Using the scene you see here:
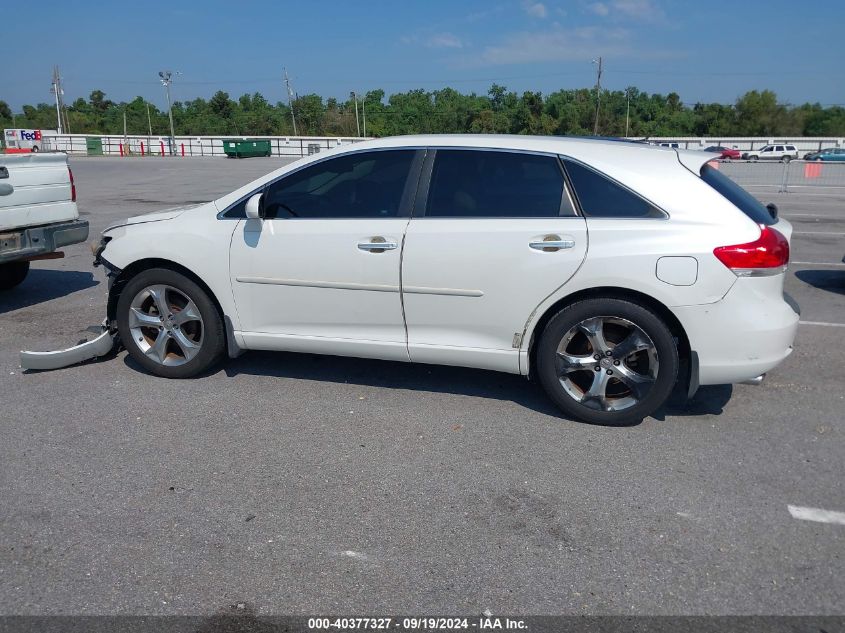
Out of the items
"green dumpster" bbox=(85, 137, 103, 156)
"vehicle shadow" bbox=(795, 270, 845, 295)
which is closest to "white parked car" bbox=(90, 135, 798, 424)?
"vehicle shadow" bbox=(795, 270, 845, 295)

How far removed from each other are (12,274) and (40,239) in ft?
4.49

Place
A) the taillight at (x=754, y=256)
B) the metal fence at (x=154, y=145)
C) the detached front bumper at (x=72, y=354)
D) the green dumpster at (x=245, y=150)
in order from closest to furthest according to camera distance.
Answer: the taillight at (x=754, y=256) → the detached front bumper at (x=72, y=354) → the green dumpster at (x=245, y=150) → the metal fence at (x=154, y=145)

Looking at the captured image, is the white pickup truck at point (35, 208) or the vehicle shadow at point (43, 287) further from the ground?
the white pickup truck at point (35, 208)

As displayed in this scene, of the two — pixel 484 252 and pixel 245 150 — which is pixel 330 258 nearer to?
pixel 484 252

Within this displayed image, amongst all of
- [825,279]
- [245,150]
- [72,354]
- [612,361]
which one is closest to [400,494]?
[612,361]

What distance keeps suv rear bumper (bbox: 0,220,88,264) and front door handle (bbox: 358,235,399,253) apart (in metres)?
4.21

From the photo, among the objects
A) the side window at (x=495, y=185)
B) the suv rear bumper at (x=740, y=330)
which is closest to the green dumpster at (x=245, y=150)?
the side window at (x=495, y=185)

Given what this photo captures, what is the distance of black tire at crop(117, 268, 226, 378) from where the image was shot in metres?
5.26

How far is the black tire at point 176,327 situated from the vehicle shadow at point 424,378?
310mm

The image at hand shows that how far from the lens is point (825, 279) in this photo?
927cm

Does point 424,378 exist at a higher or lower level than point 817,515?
higher

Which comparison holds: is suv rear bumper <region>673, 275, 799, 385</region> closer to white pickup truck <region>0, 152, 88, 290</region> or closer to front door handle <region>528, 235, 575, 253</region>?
front door handle <region>528, 235, 575, 253</region>

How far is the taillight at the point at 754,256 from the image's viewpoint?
169 inches

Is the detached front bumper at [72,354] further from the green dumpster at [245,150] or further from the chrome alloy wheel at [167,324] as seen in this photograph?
the green dumpster at [245,150]
